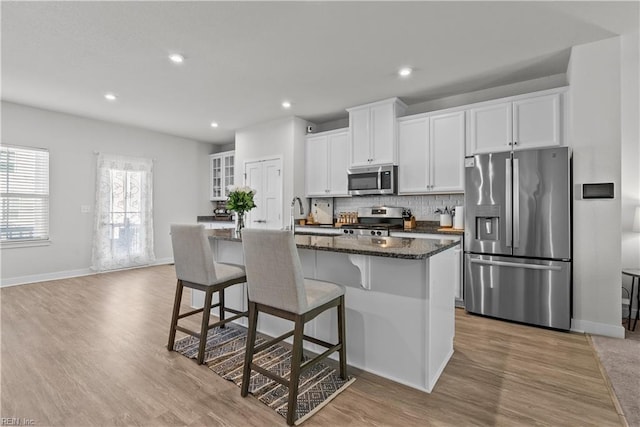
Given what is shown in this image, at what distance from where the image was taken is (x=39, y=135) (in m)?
4.99

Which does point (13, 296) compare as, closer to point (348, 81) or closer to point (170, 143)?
point (170, 143)

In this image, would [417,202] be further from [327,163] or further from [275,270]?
[275,270]

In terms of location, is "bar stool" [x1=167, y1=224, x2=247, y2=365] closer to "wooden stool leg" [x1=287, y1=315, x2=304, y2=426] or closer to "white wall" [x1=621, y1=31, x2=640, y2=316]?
"wooden stool leg" [x1=287, y1=315, x2=304, y2=426]

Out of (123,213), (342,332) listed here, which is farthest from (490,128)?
(123,213)

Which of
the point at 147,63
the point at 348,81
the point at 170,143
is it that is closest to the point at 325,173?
the point at 348,81

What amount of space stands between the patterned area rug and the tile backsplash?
2.93 m

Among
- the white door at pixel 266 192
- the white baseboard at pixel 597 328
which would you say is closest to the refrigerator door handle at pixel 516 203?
the white baseboard at pixel 597 328

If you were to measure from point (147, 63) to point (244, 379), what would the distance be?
326 cm

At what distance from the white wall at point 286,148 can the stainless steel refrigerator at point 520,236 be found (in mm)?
2719

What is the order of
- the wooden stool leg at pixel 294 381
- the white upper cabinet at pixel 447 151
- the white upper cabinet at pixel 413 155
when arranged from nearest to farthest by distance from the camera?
1. the wooden stool leg at pixel 294 381
2. the white upper cabinet at pixel 447 151
3. the white upper cabinet at pixel 413 155

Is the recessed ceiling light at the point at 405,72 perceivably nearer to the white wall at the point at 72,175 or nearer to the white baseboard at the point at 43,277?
the white wall at the point at 72,175

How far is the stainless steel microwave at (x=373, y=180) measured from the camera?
14.8ft

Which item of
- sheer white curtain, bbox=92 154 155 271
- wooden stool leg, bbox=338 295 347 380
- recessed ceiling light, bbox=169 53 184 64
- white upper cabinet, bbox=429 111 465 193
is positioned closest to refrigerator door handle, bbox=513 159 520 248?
white upper cabinet, bbox=429 111 465 193

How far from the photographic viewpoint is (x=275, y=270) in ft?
6.02
